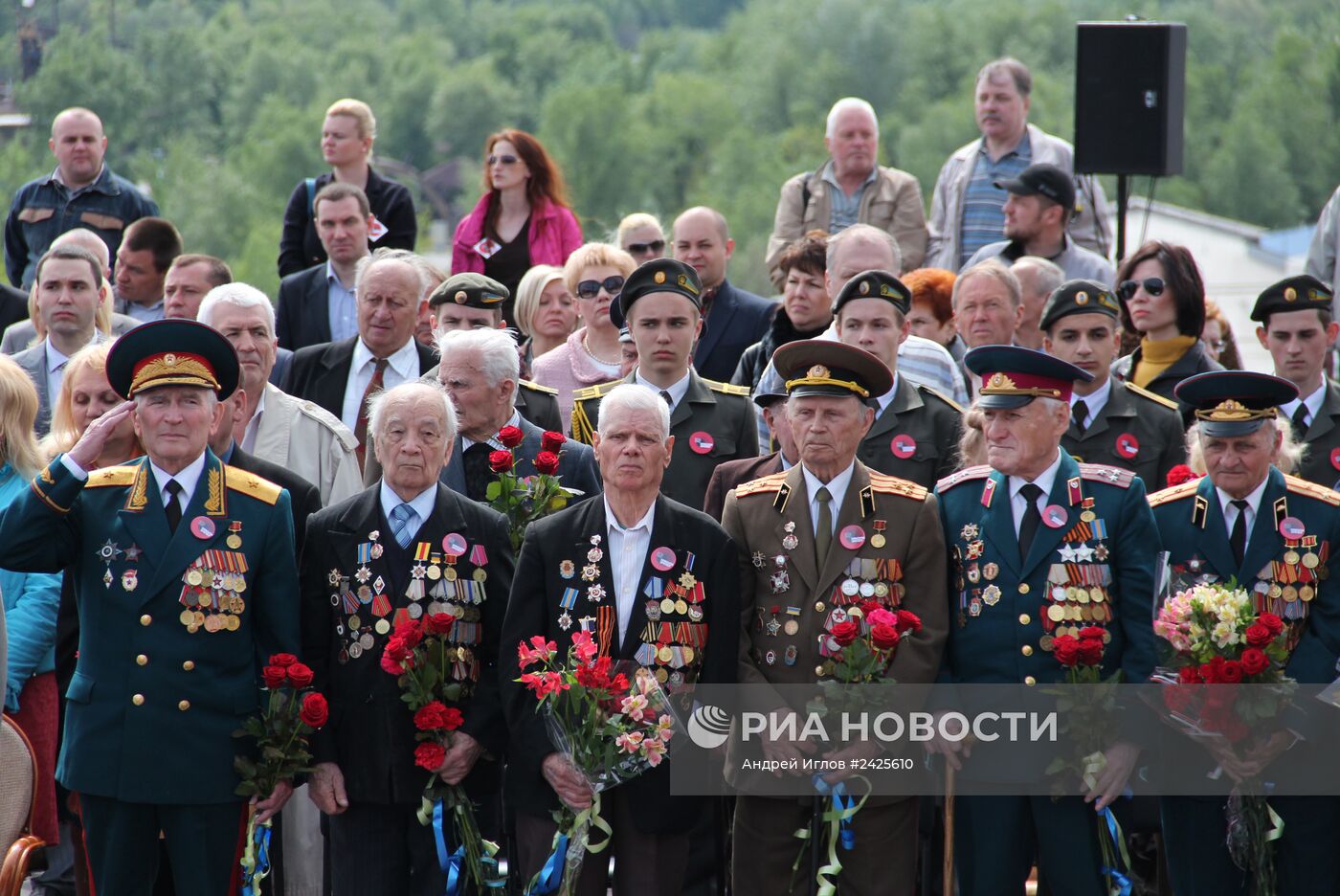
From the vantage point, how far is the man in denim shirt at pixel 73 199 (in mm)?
9578

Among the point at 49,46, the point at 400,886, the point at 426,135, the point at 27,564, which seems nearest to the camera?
the point at 27,564

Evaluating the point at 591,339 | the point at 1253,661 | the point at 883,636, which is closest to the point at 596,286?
the point at 591,339

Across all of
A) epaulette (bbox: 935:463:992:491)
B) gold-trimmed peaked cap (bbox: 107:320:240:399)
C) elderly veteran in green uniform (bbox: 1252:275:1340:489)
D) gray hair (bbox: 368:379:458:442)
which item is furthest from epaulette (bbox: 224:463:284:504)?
elderly veteran in green uniform (bbox: 1252:275:1340:489)

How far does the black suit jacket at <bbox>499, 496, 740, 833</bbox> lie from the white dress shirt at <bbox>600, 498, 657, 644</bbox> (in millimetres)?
18

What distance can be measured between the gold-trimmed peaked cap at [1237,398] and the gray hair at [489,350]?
2312 millimetres

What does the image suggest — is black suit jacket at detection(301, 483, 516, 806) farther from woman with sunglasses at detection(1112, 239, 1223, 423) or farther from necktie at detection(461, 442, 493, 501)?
woman with sunglasses at detection(1112, 239, 1223, 423)

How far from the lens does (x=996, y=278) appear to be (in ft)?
23.6

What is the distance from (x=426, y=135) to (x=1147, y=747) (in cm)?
8508

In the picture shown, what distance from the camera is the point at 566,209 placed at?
30.4 ft

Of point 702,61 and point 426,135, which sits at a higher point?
point 702,61

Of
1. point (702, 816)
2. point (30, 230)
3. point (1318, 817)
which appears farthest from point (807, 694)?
point (30, 230)

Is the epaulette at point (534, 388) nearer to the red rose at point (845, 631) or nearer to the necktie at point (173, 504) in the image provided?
the necktie at point (173, 504)

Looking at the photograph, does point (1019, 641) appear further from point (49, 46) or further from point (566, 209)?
point (49, 46)

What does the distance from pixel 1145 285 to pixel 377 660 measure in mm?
3866
